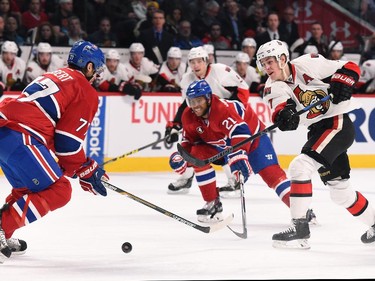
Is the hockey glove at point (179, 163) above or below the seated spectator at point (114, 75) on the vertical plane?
above

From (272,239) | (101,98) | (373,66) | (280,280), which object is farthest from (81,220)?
(373,66)

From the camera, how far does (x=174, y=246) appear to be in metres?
5.12

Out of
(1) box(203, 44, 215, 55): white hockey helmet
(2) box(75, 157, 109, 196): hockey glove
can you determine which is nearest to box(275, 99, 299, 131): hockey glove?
(2) box(75, 157, 109, 196): hockey glove

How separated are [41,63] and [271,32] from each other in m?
2.79

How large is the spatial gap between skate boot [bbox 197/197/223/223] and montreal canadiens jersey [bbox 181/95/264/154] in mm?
349

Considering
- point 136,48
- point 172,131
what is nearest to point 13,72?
point 136,48

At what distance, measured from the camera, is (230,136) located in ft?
19.0

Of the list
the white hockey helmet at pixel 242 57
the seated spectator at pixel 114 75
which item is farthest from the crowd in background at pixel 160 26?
the white hockey helmet at pixel 242 57

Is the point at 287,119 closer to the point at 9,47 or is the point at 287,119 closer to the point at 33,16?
the point at 9,47

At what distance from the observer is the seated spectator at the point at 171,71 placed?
9.51 metres

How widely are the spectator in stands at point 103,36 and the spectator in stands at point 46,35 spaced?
1.39 feet

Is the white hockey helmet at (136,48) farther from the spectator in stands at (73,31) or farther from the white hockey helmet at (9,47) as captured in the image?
the white hockey helmet at (9,47)

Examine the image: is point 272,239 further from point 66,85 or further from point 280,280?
point 66,85

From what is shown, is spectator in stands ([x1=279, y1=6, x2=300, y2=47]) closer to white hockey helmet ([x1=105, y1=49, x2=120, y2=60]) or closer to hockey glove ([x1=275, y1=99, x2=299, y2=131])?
white hockey helmet ([x1=105, y1=49, x2=120, y2=60])
